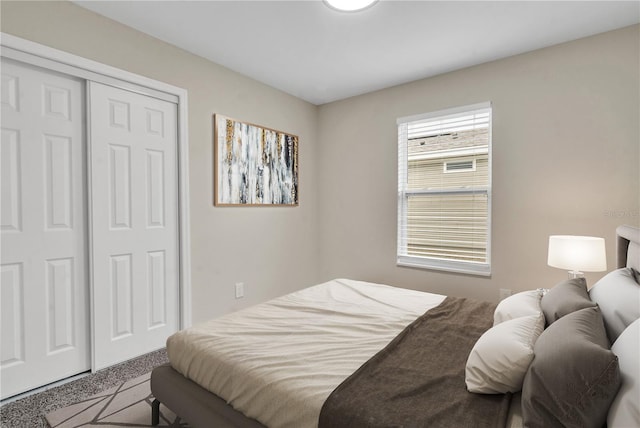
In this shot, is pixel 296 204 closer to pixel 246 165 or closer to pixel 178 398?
pixel 246 165

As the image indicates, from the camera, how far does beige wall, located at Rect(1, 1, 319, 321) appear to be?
84.1 inches

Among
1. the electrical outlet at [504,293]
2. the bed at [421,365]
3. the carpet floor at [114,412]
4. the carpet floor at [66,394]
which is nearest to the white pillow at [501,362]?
the bed at [421,365]

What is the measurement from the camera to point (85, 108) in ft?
7.31

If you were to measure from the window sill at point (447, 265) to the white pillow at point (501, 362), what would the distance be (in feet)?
6.31

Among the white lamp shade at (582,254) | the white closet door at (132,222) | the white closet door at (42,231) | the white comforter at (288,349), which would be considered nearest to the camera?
the white comforter at (288,349)

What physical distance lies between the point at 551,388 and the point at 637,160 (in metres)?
2.35

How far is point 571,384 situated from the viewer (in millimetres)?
857

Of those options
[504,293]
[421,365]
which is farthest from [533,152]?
[421,365]

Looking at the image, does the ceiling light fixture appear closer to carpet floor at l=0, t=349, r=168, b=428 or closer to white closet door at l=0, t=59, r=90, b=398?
white closet door at l=0, t=59, r=90, b=398

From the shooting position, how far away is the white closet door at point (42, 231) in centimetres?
193

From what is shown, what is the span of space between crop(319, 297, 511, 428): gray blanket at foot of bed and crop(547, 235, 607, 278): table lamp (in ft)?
3.51

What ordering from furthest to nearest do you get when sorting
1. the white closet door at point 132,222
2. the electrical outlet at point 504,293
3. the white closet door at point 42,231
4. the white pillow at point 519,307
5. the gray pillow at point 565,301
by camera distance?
the electrical outlet at point 504,293, the white closet door at point 132,222, the white closet door at point 42,231, the white pillow at point 519,307, the gray pillow at point 565,301

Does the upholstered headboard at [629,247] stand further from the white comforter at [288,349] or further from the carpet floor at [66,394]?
the carpet floor at [66,394]

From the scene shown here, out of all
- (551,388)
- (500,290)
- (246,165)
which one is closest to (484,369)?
(551,388)
